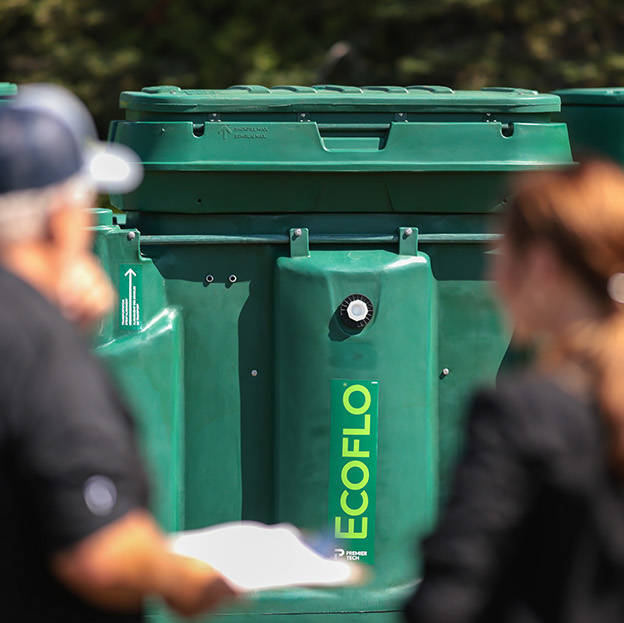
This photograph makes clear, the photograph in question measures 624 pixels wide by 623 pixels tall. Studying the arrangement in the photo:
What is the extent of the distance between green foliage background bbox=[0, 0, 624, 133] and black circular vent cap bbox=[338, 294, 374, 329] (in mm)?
8107

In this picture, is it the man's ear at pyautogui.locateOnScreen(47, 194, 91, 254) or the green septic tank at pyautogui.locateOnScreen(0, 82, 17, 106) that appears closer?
the man's ear at pyautogui.locateOnScreen(47, 194, 91, 254)

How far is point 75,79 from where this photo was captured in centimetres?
1204

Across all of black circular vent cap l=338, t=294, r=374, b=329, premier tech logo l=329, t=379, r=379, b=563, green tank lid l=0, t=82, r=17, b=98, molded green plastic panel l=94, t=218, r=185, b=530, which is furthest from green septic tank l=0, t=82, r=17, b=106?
premier tech logo l=329, t=379, r=379, b=563

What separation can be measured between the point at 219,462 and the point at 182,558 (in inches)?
77.7

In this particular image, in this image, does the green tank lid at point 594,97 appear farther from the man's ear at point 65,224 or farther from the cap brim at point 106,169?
the man's ear at point 65,224

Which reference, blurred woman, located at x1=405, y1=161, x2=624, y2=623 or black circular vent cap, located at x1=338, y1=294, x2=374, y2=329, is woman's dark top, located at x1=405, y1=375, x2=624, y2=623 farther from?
black circular vent cap, located at x1=338, y1=294, x2=374, y2=329

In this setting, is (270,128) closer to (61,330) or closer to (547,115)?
(547,115)

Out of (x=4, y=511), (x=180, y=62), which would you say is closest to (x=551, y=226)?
(x=4, y=511)

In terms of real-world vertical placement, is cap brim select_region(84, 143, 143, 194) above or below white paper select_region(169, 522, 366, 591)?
above

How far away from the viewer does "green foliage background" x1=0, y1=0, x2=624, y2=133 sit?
1173 cm

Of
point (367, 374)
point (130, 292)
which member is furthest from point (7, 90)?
point (367, 374)

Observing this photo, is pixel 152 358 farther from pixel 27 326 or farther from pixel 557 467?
pixel 557 467

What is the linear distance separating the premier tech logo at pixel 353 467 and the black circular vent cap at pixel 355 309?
17 cm

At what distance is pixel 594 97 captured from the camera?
14.2 feet
